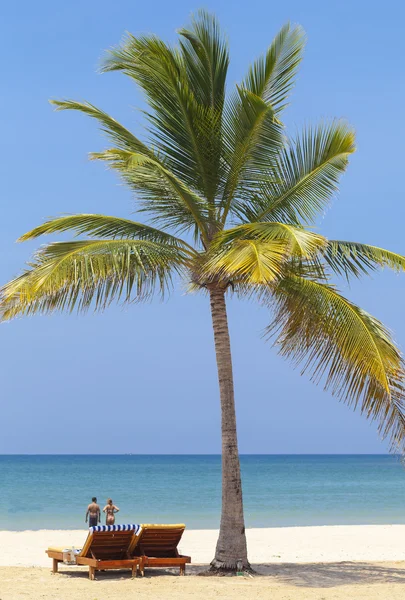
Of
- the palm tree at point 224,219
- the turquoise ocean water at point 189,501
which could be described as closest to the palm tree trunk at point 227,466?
the palm tree at point 224,219

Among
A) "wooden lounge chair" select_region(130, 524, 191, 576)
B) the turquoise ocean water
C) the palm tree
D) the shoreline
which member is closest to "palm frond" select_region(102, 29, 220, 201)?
the palm tree

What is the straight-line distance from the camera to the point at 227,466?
12.5 metres

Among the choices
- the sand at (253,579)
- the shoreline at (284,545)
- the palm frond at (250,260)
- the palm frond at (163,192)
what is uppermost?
the palm frond at (163,192)

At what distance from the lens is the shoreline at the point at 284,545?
52.6 ft

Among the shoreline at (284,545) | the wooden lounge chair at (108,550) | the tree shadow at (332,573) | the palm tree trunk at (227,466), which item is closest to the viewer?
the tree shadow at (332,573)

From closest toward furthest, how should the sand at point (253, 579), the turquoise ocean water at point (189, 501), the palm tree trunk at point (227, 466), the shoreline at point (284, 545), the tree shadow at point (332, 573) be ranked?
1. the sand at point (253, 579)
2. the tree shadow at point (332, 573)
3. the palm tree trunk at point (227, 466)
4. the shoreline at point (284, 545)
5. the turquoise ocean water at point (189, 501)

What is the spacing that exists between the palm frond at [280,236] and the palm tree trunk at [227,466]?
3.39 ft

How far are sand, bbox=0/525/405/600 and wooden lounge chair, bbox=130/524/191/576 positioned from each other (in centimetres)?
21

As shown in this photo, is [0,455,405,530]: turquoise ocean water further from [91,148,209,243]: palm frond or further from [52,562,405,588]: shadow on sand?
[91,148,209,243]: palm frond

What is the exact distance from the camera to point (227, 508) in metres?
12.5

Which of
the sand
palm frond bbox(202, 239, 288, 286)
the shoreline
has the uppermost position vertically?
palm frond bbox(202, 239, 288, 286)

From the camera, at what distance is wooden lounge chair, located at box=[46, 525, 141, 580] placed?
1220cm

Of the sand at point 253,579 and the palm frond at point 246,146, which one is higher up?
the palm frond at point 246,146

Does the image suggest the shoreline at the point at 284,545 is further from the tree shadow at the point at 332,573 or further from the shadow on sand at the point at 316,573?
the shadow on sand at the point at 316,573
